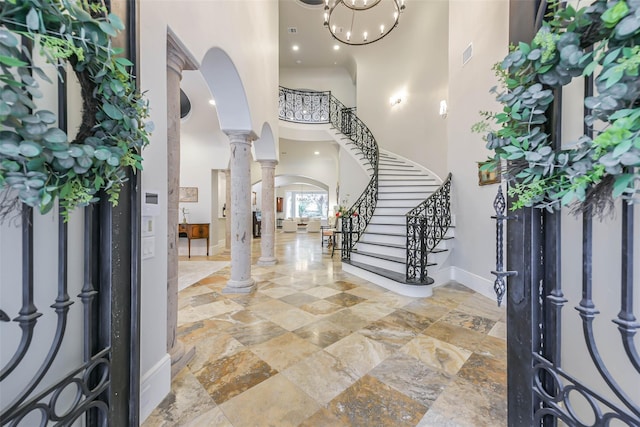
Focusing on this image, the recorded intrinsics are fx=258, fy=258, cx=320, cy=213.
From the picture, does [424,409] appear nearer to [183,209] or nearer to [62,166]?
[62,166]

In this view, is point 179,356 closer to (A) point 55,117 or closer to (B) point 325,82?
(A) point 55,117

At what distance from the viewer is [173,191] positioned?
194 centimetres

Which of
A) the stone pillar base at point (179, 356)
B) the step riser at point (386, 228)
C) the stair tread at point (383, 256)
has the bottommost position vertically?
the stone pillar base at point (179, 356)

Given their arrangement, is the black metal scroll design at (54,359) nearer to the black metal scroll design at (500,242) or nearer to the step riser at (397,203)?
the black metal scroll design at (500,242)

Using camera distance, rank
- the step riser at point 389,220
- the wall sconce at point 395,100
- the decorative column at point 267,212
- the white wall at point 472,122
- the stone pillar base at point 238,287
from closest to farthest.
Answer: the white wall at point 472,122 < the stone pillar base at point 238,287 < the step riser at point 389,220 < the decorative column at point 267,212 < the wall sconce at point 395,100

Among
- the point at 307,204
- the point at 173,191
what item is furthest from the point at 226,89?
the point at 307,204

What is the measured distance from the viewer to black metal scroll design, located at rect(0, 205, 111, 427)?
2.56 feet

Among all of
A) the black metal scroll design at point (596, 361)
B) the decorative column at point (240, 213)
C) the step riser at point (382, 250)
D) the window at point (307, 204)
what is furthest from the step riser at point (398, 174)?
the window at point (307, 204)

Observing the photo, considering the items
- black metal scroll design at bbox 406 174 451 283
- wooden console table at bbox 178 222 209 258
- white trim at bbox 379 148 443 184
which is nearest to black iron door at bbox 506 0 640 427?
black metal scroll design at bbox 406 174 451 283

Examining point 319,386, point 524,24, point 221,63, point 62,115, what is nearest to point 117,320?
point 62,115

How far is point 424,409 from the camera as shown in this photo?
1492 millimetres

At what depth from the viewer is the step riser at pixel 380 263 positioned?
406 cm

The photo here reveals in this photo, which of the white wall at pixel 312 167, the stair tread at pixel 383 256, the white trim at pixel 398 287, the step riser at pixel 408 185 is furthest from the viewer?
the white wall at pixel 312 167

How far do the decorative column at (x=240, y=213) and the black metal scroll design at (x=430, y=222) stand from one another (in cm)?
232
